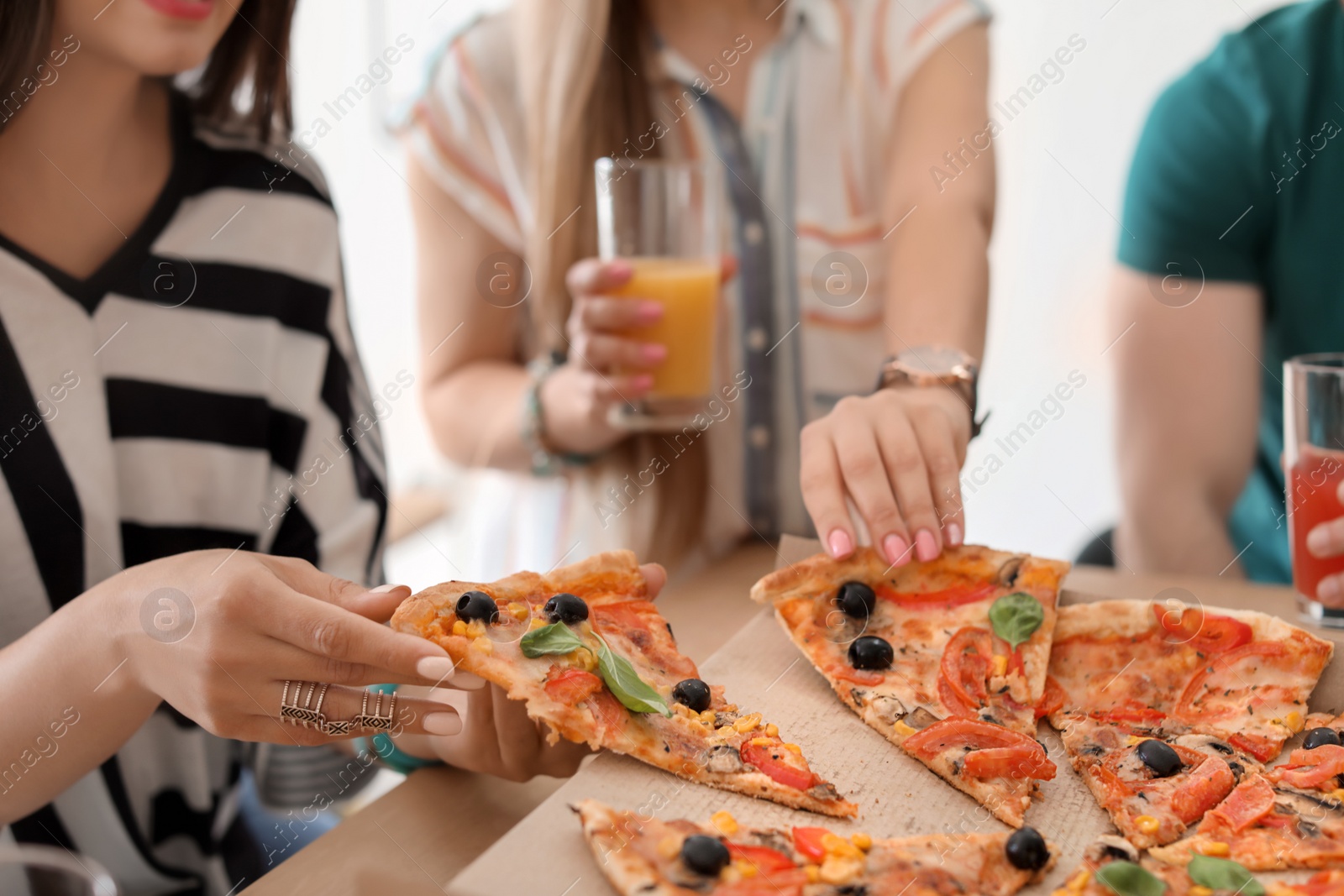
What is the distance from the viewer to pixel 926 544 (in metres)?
1.58

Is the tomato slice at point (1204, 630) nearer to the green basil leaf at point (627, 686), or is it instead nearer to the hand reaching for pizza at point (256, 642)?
the green basil leaf at point (627, 686)

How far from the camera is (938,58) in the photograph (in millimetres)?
2289

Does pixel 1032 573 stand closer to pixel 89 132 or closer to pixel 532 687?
pixel 532 687

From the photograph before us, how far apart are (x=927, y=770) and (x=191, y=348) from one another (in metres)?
1.34

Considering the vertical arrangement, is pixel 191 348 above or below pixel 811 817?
above

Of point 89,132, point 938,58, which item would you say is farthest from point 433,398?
point 938,58

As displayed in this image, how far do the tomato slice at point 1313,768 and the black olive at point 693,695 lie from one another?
0.71 m

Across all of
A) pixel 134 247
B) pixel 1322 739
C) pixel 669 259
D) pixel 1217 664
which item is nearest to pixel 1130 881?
pixel 1322 739

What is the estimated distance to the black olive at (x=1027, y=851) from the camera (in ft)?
3.59

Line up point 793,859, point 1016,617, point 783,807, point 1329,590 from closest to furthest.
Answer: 1. point 793,859
2. point 783,807
3. point 1016,617
4. point 1329,590

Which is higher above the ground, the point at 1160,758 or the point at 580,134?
the point at 580,134

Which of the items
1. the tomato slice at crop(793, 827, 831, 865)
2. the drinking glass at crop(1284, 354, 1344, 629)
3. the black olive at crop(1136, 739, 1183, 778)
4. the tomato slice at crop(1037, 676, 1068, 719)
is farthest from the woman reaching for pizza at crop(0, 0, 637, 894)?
the drinking glass at crop(1284, 354, 1344, 629)

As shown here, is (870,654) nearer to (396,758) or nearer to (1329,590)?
(396,758)

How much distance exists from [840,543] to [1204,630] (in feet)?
1.80
